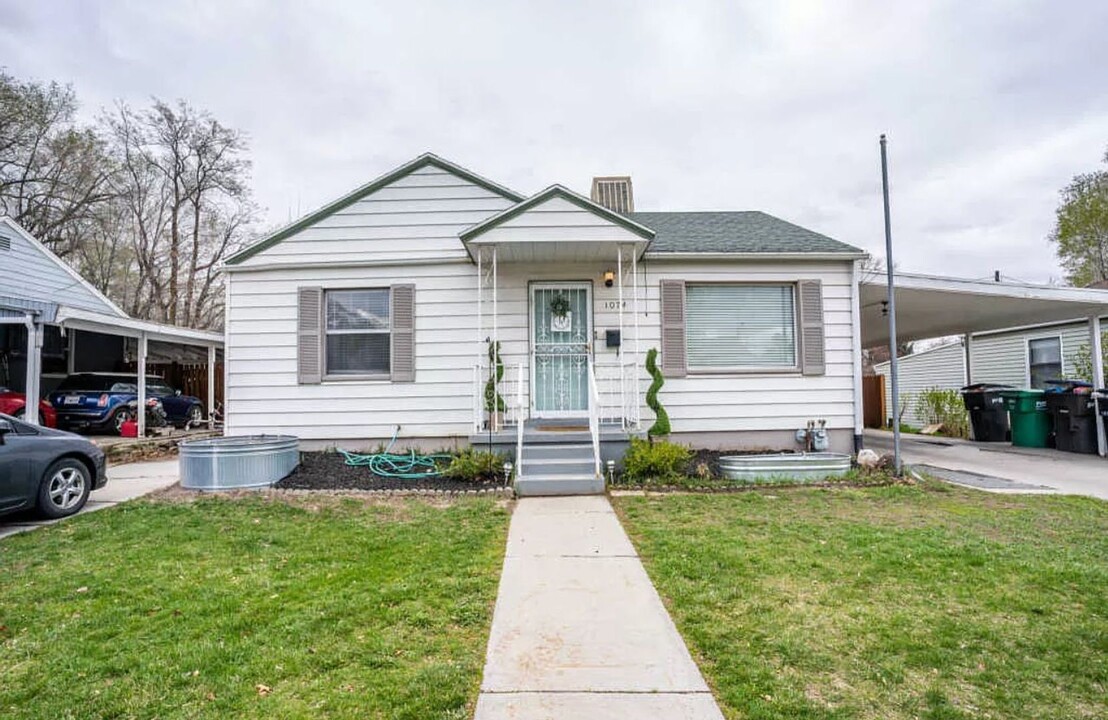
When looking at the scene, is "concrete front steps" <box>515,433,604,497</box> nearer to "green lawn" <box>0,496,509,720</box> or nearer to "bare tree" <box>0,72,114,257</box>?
"green lawn" <box>0,496,509,720</box>

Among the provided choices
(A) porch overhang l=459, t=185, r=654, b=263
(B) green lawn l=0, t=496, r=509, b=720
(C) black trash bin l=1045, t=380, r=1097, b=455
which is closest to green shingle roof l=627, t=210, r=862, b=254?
(A) porch overhang l=459, t=185, r=654, b=263

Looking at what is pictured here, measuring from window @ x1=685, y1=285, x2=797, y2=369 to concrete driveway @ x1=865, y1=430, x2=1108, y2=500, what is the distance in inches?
110

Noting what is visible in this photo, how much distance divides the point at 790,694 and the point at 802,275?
7.04m

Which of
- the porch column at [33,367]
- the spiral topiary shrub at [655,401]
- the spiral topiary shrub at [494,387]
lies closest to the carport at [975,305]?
the spiral topiary shrub at [655,401]

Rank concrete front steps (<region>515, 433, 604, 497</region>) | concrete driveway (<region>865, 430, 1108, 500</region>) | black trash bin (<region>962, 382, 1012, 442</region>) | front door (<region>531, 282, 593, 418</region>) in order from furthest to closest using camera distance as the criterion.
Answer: black trash bin (<region>962, 382, 1012, 442</region>) < front door (<region>531, 282, 593, 418</region>) < concrete driveway (<region>865, 430, 1108, 500</region>) < concrete front steps (<region>515, 433, 604, 497</region>)

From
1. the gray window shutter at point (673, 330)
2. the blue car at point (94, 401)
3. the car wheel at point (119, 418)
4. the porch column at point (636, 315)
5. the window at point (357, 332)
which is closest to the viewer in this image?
the porch column at point (636, 315)

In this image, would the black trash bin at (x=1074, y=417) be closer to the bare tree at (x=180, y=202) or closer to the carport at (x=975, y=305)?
the carport at (x=975, y=305)

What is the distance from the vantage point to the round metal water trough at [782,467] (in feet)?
21.9

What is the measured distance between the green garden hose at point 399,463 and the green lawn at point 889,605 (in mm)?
2969

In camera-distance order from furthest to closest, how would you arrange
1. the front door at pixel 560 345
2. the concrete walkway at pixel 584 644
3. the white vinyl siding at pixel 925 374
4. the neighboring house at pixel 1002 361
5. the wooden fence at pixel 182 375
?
1. the white vinyl siding at pixel 925 374
2. the wooden fence at pixel 182 375
3. the neighboring house at pixel 1002 361
4. the front door at pixel 560 345
5. the concrete walkway at pixel 584 644

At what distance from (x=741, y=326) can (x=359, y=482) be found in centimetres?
579

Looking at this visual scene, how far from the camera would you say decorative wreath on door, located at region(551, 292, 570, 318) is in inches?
318

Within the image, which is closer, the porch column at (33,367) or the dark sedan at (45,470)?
the dark sedan at (45,470)

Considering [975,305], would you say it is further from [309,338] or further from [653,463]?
[309,338]
